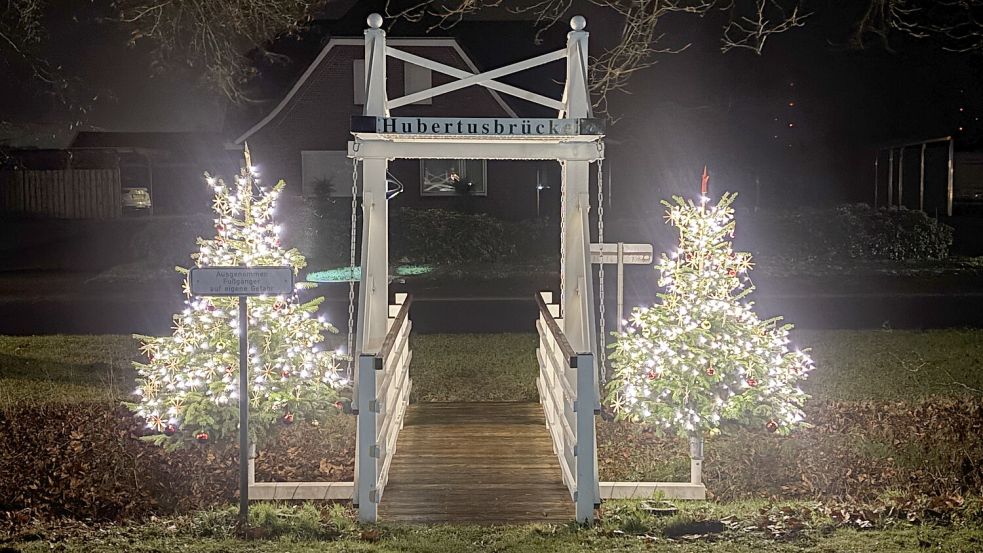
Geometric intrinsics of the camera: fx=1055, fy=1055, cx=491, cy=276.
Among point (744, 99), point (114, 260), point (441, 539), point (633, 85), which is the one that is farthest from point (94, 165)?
point (441, 539)

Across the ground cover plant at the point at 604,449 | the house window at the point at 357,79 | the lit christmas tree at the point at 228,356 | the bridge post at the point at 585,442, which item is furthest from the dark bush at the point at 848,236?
the bridge post at the point at 585,442

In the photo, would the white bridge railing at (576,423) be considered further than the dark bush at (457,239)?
No

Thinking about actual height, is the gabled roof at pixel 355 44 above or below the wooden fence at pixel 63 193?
above

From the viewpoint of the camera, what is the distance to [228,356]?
8.73 metres

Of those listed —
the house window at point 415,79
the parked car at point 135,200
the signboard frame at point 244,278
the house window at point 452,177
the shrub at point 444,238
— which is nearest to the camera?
the signboard frame at point 244,278

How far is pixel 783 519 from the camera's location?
7.21 metres

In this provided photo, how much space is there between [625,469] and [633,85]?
1173 inches

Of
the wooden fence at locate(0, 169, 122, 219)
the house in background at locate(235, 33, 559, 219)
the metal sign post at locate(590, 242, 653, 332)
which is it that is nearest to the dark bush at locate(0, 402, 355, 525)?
the metal sign post at locate(590, 242, 653, 332)

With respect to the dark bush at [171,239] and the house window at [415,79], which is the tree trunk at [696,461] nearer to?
the dark bush at [171,239]

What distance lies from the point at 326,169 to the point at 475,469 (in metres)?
22.8

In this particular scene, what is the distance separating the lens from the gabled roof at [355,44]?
1098 inches

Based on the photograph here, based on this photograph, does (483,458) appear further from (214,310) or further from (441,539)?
(214,310)

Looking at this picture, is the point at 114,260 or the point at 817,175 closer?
the point at 114,260

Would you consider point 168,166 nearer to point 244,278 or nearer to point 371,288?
point 371,288
